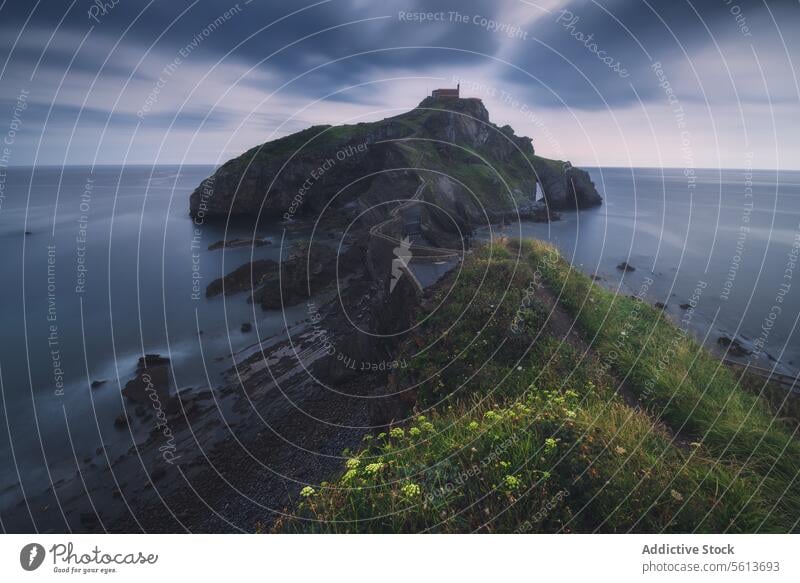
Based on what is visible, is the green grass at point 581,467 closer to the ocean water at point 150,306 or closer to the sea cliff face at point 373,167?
the ocean water at point 150,306

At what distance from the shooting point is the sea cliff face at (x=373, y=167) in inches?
3100

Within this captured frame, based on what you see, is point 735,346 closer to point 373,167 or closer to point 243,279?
point 243,279

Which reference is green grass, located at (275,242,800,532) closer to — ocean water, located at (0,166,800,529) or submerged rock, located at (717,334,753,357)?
ocean water, located at (0,166,800,529)

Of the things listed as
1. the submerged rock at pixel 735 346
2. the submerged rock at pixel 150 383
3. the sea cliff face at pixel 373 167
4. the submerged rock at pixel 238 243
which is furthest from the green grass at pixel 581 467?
the sea cliff face at pixel 373 167

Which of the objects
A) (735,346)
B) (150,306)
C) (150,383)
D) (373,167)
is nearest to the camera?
(735,346)

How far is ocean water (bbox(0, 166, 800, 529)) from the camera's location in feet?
66.8

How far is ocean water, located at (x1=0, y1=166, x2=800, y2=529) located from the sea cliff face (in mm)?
19775

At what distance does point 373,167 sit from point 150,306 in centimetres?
5643

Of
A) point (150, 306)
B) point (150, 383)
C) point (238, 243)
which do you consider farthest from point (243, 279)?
point (150, 383)

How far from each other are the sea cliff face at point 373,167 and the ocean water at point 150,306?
19.8 meters

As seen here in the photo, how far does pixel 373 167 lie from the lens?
8075cm

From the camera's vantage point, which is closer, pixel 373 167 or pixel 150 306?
pixel 150 306

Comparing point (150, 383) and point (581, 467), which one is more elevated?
point (581, 467)
